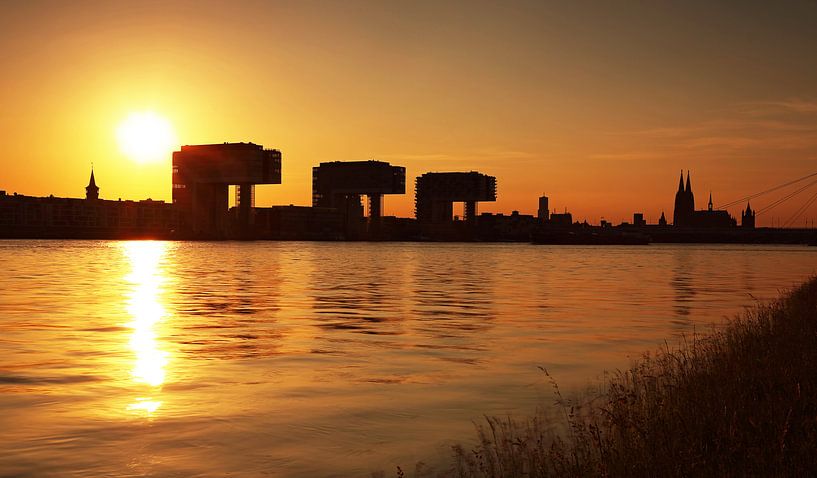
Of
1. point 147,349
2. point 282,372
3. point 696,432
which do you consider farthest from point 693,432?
point 147,349

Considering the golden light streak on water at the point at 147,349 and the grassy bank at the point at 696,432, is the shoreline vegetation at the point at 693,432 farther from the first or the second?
the golden light streak on water at the point at 147,349

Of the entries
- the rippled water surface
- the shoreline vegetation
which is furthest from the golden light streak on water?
the shoreline vegetation

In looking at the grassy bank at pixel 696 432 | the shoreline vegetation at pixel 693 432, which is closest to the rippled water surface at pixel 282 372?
the shoreline vegetation at pixel 693 432

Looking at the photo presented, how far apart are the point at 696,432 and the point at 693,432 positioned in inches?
6.1

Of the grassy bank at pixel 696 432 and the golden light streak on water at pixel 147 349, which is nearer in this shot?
the grassy bank at pixel 696 432

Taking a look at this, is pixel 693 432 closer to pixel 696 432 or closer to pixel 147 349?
pixel 696 432

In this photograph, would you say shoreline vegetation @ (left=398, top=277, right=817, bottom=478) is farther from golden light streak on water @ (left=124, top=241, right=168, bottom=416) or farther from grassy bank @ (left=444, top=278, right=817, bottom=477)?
golden light streak on water @ (left=124, top=241, right=168, bottom=416)

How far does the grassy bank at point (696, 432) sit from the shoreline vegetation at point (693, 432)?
2 centimetres

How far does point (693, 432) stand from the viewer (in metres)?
12.3

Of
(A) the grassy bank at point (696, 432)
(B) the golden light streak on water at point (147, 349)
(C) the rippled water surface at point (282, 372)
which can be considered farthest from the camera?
(B) the golden light streak on water at point (147, 349)

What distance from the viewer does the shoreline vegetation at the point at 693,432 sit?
10.6m

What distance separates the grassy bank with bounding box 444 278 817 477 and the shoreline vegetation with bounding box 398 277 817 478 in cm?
2

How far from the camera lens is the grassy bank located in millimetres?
10594

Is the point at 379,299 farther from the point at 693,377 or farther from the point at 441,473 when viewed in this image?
the point at 441,473
